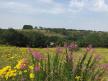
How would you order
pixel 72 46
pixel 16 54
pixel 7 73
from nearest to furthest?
1. pixel 7 73
2. pixel 72 46
3. pixel 16 54

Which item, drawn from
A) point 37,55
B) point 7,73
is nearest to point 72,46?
point 37,55

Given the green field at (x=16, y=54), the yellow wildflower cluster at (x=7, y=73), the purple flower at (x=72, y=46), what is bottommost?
the green field at (x=16, y=54)

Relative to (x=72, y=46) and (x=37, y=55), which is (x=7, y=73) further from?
(x=72, y=46)

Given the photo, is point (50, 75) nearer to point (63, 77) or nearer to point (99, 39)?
point (63, 77)

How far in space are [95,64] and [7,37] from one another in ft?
54.2

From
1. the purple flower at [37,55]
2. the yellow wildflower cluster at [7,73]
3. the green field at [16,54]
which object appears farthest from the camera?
the green field at [16,54]

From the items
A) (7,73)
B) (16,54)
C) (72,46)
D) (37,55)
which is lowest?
(16,54)

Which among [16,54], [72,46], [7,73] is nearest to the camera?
[7,73]

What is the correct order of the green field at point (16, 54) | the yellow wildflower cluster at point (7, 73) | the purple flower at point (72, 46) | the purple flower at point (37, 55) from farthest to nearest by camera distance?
the green field at point (16, 54) < the purple flower at point (37, 55) < the purple flower at point (72, 46) < the yellow wildflower cluster at point (7, 73)

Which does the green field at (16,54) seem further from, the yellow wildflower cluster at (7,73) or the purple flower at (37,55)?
the yellow wildflower cluster at (7,73)

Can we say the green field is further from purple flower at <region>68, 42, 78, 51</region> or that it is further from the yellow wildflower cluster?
the yellow wildflower cluster

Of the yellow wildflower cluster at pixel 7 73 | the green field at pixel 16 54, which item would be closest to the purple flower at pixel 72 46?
the green field at pixel 16 54

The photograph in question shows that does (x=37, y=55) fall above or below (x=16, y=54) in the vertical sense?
above

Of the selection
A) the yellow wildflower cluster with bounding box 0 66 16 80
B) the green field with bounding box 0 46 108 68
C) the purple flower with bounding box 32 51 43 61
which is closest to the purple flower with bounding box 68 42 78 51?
the purple flower with bounding box 32 51 43 61
